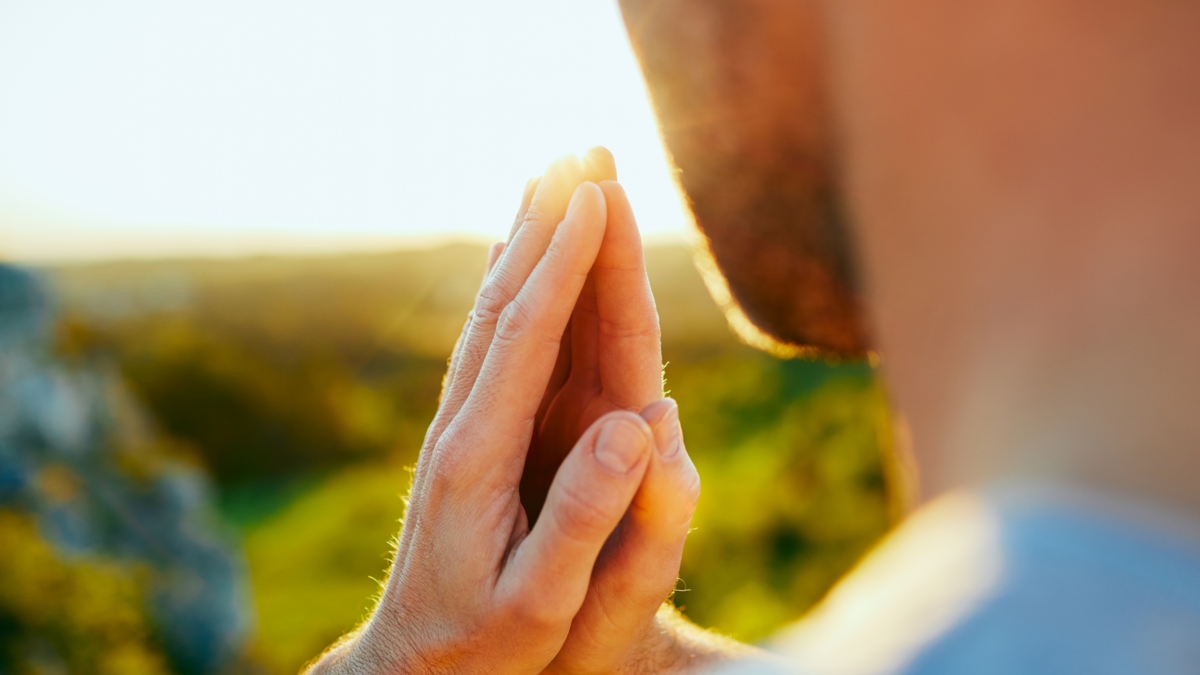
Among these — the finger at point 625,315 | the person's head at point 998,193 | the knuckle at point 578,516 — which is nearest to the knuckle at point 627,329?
the finger at point 625,315

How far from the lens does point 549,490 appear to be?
1653 mm

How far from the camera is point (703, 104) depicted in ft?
4.05

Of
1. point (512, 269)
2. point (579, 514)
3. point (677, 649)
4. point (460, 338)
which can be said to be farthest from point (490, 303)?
point (677, 649)

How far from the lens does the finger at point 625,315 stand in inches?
65.0

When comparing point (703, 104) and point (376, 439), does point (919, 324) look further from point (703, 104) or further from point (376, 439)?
point (376, 439)

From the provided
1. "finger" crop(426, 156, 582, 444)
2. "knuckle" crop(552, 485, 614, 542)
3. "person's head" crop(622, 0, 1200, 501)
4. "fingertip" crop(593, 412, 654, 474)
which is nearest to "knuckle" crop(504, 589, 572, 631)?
"knuckle" crop(552, 485, 614, 542)

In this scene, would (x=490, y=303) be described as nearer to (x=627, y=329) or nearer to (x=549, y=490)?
(x=627, y=329)

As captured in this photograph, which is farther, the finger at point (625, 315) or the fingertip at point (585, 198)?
the finger at point (625, 315)

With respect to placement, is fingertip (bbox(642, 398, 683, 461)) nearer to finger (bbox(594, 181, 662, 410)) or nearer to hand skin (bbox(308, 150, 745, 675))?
hand skin (bbox(308, 150, 745, 675))

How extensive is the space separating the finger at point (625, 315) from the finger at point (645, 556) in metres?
0.27

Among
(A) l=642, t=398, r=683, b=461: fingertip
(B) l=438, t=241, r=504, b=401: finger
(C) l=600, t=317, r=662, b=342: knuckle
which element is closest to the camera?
(A) l=642, t=398, r=683, b=461: fingertip

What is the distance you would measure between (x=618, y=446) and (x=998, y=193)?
2.70ft

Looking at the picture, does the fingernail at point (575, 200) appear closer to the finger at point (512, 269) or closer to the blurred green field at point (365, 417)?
the finger at point (512, 269)

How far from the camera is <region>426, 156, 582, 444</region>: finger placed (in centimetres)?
167
